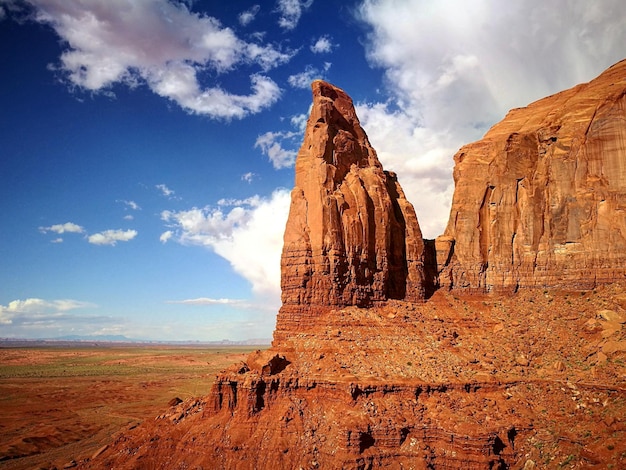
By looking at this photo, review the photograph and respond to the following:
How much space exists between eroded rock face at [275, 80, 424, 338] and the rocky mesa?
0.21 metres

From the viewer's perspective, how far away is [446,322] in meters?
51.2

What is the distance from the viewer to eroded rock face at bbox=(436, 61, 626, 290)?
4988cm

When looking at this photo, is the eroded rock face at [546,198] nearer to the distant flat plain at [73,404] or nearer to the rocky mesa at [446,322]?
the rocky mesa at [446,322]

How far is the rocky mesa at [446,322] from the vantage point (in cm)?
3684

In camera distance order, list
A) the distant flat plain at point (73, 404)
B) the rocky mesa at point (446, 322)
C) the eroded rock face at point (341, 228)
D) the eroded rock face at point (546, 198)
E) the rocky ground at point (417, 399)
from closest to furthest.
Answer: the rocky ground at point (417, 399), the rocky mesa at point (446, 322), the eroded rock face at point (341, 228), the eroded rock face at point (546, 198), the distant flat plain at point (73, 404)

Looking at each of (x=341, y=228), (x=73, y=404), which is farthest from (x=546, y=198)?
(x=73, y=404)

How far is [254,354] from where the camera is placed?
45.5m

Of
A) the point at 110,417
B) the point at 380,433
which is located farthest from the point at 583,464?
the point at 110,417

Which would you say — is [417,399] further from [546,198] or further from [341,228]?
[546,198]

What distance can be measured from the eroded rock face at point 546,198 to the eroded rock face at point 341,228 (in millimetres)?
7260

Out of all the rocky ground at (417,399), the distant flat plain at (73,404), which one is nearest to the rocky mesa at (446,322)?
the rocky ground at (417,399)

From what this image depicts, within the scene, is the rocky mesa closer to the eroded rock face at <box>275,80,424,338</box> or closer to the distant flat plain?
the eroded rock face at <box>275,80,424,338</box>

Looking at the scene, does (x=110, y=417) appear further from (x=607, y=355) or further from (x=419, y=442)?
(x=607, y=355)

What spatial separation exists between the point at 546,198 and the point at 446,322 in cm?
1901
